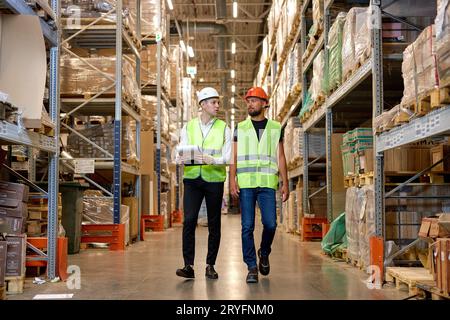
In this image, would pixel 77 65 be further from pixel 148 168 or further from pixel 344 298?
pixel 344 298

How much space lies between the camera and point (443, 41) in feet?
13.7

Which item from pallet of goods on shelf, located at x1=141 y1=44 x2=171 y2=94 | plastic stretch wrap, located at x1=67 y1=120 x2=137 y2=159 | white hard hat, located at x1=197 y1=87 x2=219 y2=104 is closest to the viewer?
white hard hat, located at x1=197 y1=87 x2=219 y2=104

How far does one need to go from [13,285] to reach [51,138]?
1589mm

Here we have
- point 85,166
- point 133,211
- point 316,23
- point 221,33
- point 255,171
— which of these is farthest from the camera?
point 221,33

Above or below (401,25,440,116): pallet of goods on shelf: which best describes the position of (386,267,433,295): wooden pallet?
below

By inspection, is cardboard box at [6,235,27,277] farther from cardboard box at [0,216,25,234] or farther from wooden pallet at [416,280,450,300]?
wooden pallet at [416,280,450,300]

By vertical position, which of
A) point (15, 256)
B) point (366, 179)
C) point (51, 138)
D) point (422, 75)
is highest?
point (422, 75)

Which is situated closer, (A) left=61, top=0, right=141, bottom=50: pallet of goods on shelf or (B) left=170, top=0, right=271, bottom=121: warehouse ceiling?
(A) left=61, top=0, right=141, bottom=50: pallet of goods on shelf

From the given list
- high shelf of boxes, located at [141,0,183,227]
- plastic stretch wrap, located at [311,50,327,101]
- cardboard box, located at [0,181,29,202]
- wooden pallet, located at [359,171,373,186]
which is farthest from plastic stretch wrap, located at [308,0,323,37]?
cardboard box, located at [0,181,29,202]

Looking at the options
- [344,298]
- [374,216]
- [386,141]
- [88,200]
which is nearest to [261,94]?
[386,141]

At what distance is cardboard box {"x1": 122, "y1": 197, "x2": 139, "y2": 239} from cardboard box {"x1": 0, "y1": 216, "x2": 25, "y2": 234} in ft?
17.7

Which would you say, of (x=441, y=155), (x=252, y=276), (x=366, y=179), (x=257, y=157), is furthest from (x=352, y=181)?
(x=252, y=276)

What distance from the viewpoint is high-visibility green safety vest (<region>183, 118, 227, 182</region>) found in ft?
19.2

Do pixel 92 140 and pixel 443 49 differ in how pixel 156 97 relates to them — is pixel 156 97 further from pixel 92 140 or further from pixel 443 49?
pixel 443 49
